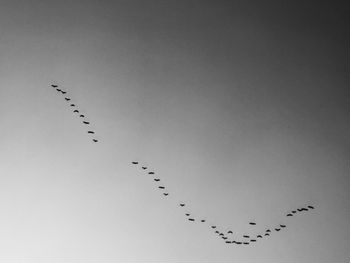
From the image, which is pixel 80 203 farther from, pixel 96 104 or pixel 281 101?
pixel 281 101

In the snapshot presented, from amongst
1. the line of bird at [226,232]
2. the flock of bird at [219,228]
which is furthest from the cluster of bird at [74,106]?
the line of bird at [226,232]

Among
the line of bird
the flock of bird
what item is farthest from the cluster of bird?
the line of bird

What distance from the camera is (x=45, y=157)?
4.35 metres

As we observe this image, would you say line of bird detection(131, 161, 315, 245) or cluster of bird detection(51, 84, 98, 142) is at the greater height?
cluster of bird detection(51, 84, 98, 142)

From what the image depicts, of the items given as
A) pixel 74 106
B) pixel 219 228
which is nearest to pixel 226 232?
pixel 219 228

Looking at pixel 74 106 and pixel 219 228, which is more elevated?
pixel 74 106

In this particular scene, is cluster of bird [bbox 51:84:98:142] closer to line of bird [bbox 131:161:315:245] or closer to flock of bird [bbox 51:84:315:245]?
flock of bird [bbox 51:84:315:245]

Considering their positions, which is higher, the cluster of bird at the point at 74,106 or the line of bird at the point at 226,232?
the cluster of bird at the point at 74,106

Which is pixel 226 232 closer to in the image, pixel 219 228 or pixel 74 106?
pixel 219 228

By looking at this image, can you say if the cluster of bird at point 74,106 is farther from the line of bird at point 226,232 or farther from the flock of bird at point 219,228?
the line of bird at point 226,232

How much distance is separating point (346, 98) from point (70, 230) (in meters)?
2.98

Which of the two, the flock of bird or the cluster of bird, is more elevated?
the cluster of bird

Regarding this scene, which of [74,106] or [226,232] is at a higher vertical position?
[74,106]

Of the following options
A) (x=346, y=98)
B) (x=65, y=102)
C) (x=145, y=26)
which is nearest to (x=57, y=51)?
(x=65, y=102)
